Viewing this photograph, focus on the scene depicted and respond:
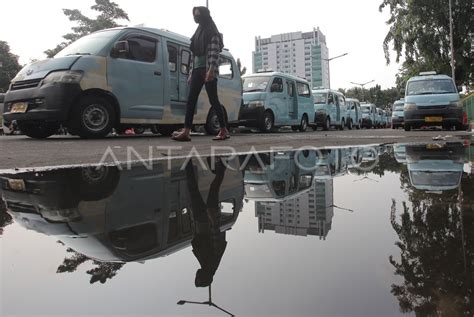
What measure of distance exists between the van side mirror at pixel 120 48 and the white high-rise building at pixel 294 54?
58.4 metres

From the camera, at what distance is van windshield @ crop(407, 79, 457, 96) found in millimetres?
12406

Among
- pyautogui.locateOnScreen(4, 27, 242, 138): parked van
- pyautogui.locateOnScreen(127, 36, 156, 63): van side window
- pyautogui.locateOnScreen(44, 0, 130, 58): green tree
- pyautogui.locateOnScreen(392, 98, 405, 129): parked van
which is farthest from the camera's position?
pyautogui.locateOnScreen(44, 0, 130, 58): green tree

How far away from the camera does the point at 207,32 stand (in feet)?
20.7

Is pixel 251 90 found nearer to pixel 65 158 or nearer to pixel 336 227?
pixel 65 158

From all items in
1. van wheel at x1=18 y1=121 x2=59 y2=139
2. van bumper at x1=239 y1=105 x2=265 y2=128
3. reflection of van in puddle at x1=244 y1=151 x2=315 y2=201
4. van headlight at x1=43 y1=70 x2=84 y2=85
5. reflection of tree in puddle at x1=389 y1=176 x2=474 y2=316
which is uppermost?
van headlight at x1=43 y1=70 x2=84 y2=85

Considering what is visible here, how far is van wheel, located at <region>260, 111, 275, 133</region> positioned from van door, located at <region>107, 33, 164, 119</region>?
14.9 ft

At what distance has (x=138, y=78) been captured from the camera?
7090 mm

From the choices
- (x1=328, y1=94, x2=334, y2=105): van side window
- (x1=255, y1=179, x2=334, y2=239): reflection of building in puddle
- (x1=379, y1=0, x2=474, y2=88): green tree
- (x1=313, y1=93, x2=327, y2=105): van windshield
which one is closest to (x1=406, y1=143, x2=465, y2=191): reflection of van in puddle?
(x1=255, y1=179, x2=334, y2=239): reflection of building in puddle

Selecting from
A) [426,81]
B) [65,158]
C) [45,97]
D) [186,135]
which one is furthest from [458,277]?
[426,81]

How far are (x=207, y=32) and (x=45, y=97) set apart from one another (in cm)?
247

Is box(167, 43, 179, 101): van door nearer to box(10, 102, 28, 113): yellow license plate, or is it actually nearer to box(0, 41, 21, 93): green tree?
box(10, 102, 28, 113): yellow license plate

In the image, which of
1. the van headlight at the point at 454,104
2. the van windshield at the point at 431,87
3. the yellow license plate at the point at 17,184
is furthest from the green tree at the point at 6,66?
the yellow license plate at the point at 17,184

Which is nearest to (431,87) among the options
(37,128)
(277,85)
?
(277,85)

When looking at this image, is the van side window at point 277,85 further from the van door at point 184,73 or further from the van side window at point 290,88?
the van door at point 184,73
